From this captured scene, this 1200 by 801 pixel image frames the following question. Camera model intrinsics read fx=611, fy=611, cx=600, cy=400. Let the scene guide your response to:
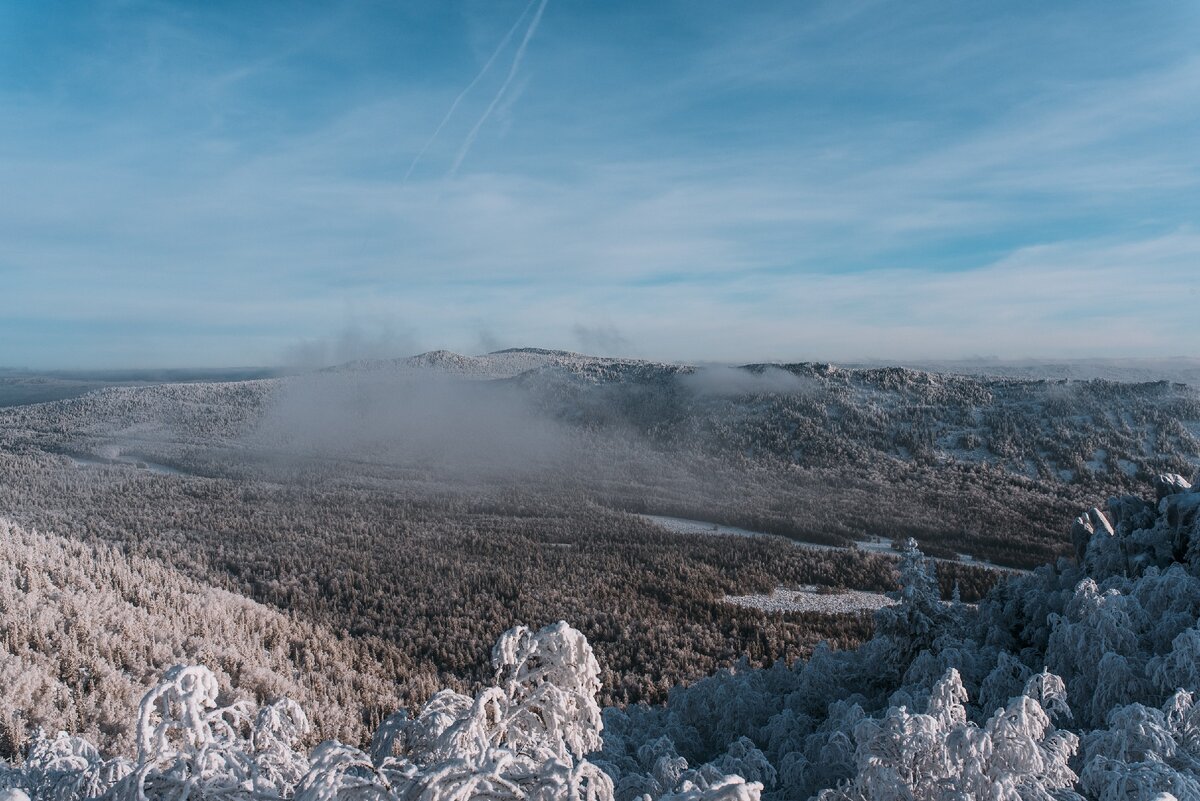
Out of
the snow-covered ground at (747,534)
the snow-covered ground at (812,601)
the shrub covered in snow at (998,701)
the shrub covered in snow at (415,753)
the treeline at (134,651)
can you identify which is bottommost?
the snow-covered ground at (812,601)

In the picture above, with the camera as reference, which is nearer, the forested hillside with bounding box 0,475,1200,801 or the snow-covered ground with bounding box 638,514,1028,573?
the forested hillside with bounding box 0,475,1200,801

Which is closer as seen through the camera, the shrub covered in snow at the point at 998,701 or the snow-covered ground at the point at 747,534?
the shrub covered in snow at the point at 998,701

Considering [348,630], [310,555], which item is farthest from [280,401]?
[348,630]

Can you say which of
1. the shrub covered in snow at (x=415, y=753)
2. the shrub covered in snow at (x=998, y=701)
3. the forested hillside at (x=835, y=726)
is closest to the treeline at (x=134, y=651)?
the forested hillside at (x=835, y=726)

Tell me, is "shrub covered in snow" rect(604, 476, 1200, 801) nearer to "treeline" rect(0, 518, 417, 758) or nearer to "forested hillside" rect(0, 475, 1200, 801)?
"forested hillside" rect(0, 475, 1200, 801)

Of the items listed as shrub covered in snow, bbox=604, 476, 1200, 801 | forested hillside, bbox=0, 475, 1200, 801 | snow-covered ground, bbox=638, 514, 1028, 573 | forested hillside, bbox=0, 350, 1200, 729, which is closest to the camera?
forested hillside, bbox=0, 475, 1200, 801

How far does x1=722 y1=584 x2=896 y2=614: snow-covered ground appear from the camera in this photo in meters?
26.7

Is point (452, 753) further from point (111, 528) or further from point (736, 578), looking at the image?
point (111, 528)

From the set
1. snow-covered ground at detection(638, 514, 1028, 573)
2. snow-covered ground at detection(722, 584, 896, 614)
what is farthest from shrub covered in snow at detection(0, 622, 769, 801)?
snow-covered ground at detection(638, 514, 1028, 573)

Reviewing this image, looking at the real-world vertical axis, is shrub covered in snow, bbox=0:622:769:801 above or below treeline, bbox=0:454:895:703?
above

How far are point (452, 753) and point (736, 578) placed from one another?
2902 centimetres

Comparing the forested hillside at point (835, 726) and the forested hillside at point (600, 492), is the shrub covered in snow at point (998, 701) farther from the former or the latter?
the forested hillside at point (600, 492)

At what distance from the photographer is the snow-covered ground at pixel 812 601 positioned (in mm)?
26719

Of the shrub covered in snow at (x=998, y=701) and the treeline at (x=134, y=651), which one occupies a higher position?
the shrub covered in snow at (x=998, y=701)
